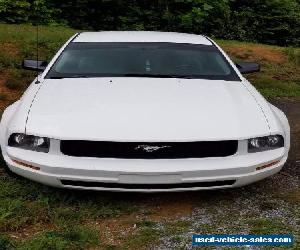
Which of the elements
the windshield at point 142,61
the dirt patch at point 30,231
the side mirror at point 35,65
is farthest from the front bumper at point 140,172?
the side mirror at point 35,65

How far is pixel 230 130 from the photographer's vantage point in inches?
161

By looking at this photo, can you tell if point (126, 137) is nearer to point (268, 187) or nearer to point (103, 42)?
point (268, 187)

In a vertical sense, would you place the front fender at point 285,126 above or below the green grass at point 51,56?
above

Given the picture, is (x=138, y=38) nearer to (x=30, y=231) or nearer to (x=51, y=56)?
(x=30, y=231)

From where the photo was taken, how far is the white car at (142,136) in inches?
156

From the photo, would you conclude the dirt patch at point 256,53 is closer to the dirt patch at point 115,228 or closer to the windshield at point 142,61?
the windshield at point 142,61

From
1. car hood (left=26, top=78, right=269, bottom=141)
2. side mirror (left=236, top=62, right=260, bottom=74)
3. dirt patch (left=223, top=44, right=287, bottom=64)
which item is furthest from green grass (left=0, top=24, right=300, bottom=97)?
car hood (left=26, top=78, right=269, bottom=141)

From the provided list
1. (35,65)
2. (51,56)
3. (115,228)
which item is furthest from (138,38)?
(51,56)

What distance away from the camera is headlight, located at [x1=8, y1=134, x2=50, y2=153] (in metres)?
4.09

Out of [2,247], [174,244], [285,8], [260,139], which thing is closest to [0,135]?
[2,247]

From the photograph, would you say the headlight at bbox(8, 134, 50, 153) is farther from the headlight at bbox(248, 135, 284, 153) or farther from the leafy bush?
the leafy bush

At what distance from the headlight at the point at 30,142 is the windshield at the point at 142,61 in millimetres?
1125

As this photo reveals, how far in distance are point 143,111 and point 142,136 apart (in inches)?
13.9

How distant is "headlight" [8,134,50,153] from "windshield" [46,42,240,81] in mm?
1125
